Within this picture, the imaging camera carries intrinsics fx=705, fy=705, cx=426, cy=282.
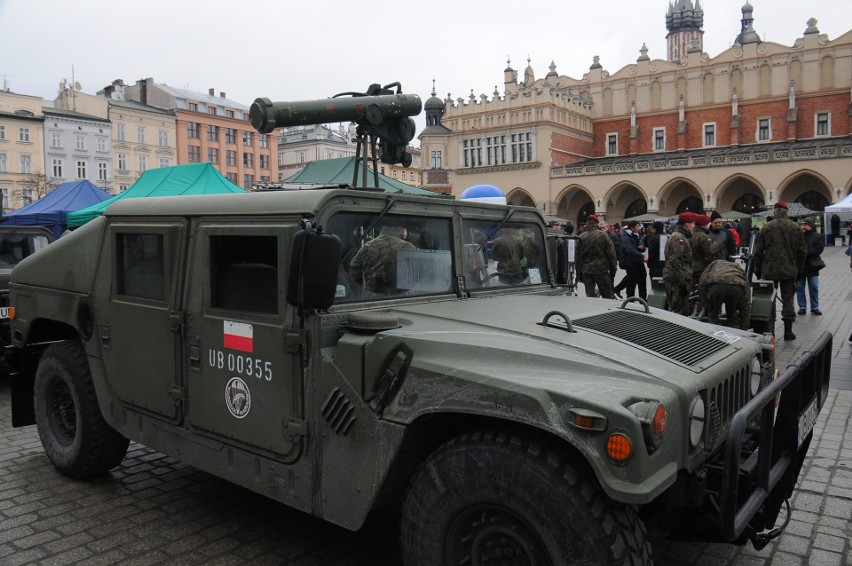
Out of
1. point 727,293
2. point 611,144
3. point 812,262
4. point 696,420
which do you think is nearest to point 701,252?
point 727,293

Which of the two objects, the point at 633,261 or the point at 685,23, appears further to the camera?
the point at 685,23

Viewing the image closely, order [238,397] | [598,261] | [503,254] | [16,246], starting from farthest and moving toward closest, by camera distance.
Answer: [598,261] → [16,246] → [503,254] → [238,397]

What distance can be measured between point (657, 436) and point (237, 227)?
2.19 meters

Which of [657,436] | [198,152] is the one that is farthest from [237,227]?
[198,152]

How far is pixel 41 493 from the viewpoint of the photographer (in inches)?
179

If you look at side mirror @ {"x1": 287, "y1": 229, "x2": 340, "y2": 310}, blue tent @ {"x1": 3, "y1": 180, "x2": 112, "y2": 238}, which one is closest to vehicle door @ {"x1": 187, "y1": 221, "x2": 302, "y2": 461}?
side mirror @ {"x1": 287, "y1": 229, "x2": 340, "y2": 310}

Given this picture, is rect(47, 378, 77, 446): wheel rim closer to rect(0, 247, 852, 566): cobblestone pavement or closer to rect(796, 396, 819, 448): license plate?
rect(0, 247, 852, 566): cobblestone pavement

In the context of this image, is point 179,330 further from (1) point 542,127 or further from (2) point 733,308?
(1) point 542,127

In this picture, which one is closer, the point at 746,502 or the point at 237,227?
the point at 746,502

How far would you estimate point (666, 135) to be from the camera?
54000 millimetres

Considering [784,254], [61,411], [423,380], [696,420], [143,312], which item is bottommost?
[61,411]

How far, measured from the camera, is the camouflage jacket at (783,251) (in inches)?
405

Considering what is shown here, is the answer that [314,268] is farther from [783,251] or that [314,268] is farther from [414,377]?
[783,251]

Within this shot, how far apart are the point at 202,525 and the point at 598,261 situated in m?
8.88
